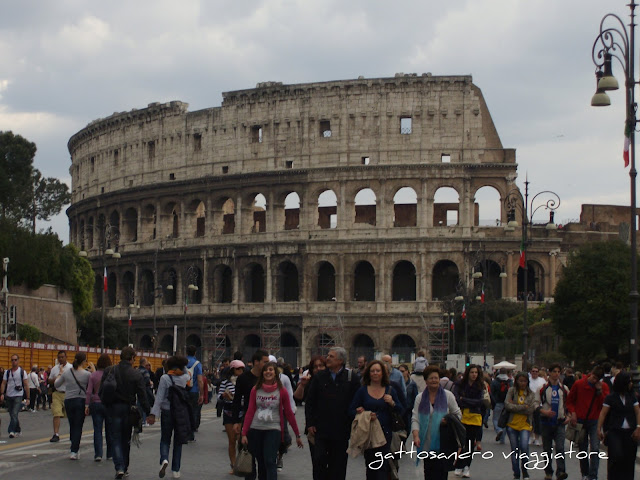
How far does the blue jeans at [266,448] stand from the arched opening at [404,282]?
54413 mm

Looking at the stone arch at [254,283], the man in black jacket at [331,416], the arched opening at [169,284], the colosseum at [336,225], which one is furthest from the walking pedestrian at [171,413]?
the arched opening at [169,284]

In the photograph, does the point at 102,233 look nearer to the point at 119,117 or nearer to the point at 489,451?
the point at 119,117

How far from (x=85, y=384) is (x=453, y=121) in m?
50.7

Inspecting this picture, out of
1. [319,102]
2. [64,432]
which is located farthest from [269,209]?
[64,432]

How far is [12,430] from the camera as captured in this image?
19.7 metres

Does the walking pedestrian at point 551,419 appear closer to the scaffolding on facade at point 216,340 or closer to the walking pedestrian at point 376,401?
the walking pedestrian at point 376,401

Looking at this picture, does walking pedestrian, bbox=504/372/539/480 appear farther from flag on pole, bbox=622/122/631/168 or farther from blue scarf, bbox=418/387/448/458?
flag on pole, bbox=622/122/631/168

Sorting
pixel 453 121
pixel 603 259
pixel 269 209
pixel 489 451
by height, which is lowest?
pixel 489 451

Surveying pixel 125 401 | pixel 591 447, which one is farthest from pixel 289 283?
pixel 125 401

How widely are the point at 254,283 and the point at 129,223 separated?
9.75 meters

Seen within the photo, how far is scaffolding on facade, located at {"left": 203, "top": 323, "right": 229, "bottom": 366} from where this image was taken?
66.5 m

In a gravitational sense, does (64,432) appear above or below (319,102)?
below

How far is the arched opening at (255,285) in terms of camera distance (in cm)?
6788

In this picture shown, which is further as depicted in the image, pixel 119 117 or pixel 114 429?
pixel 119 117
